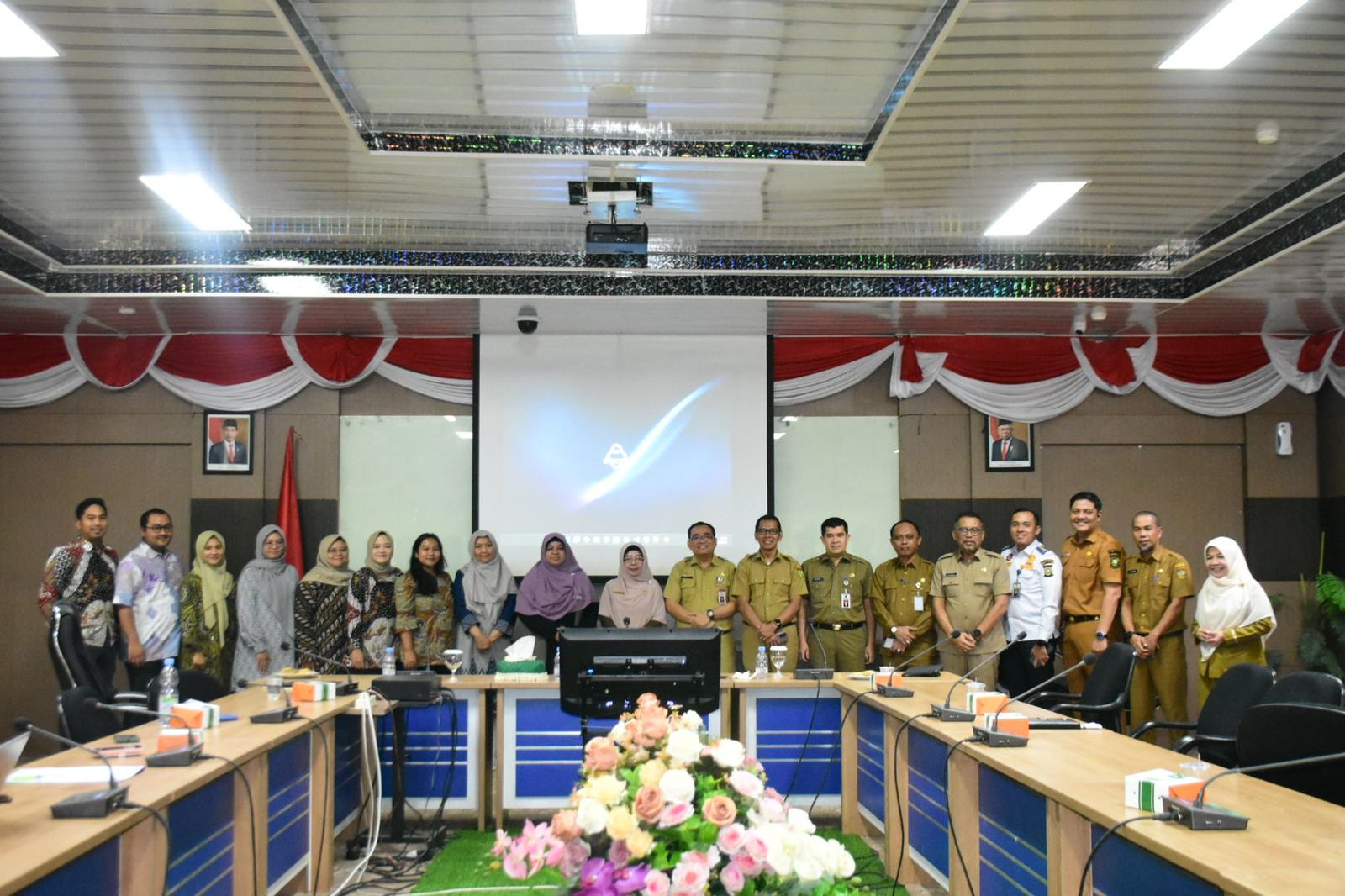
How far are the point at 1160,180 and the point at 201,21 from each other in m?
4.14

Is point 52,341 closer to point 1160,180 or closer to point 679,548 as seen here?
point 679,548

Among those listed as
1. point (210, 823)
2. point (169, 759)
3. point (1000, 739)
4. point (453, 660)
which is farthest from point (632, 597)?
point (169, 759)

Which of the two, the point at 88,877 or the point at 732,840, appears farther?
the point at 88,877

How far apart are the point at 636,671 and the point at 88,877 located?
1.65 metres

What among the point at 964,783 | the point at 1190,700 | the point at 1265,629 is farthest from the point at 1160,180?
the point at 1190,700

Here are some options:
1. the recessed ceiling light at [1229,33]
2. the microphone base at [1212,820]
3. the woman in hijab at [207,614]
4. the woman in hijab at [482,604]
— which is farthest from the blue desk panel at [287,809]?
the recessed ceiling light at [1229,33]

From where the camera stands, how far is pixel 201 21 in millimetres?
3709

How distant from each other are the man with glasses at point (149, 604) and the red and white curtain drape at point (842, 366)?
1674 millimetres

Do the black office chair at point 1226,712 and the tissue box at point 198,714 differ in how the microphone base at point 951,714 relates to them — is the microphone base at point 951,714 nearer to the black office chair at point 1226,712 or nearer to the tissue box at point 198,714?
the black office chair at point 1226,712

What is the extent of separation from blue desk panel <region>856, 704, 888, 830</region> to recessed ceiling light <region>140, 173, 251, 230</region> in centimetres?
400

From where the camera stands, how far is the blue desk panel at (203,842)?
120 inches

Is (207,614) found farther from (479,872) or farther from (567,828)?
(567,828)

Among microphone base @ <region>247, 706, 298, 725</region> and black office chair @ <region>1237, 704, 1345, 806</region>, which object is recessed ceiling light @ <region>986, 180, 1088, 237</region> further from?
microphone base @ <region>247, 706, 298, 725</region>

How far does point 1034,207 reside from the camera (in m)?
5.55
